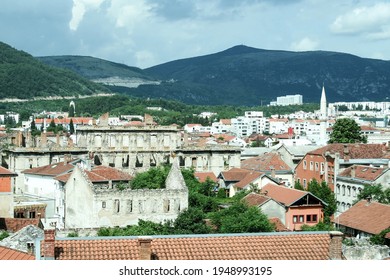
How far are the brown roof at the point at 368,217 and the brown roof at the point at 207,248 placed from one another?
19.6 meters

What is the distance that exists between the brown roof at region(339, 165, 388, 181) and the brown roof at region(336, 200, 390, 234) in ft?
24.1

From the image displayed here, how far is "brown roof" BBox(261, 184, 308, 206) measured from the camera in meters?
48.2

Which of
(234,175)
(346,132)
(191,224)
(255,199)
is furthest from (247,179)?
(346,132)

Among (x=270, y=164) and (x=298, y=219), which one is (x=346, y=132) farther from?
(x=298, y=219)

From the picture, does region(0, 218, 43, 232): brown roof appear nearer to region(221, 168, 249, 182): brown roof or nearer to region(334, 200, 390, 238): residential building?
region(334, 200, 390, 238): residential building

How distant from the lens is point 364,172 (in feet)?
184

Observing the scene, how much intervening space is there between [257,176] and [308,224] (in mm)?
12879

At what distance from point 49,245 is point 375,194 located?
34164 millimetres

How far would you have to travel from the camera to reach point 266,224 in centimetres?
3878

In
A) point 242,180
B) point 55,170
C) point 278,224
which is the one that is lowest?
point 278,224

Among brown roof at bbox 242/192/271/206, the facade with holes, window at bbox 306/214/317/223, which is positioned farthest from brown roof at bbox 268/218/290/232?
the facade with holes

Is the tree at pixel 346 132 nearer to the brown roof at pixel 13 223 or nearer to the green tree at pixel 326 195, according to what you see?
the green tree at pixel 326 195

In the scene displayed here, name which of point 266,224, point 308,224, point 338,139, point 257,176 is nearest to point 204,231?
point 266,224

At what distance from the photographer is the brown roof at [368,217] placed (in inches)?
1602
